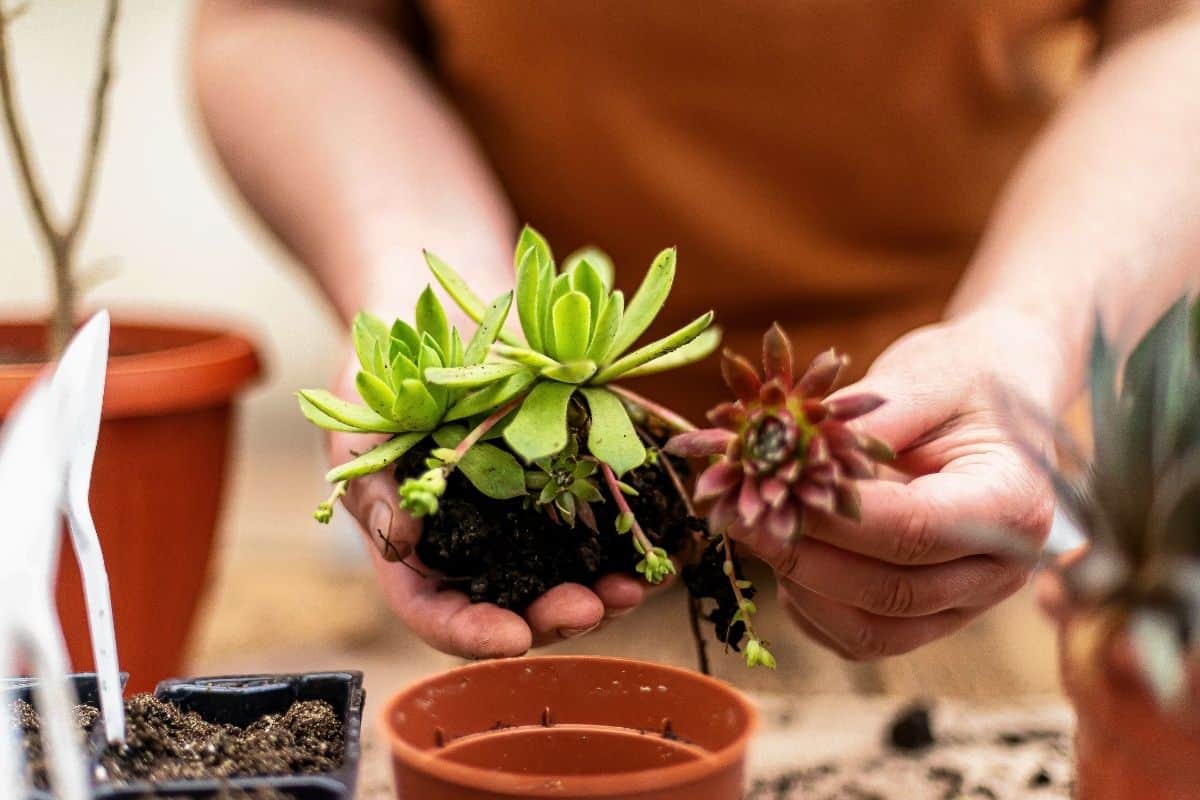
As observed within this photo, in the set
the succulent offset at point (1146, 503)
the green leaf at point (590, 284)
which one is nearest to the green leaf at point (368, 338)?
the green leaf at point (590, 284)

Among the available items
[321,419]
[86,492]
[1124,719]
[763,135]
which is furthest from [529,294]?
[763,135]

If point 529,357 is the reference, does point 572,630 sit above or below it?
below

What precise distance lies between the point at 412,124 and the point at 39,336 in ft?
1.61

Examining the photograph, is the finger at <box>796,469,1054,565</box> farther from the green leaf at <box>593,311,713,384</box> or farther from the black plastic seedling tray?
the black plastic seedling tray

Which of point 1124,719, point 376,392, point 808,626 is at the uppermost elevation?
point 376,392

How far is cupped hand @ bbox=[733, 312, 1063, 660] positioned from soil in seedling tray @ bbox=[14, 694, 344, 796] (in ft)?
0.72

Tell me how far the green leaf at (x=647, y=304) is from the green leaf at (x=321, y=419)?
0.14 meters

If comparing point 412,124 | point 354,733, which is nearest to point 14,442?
point 354,733

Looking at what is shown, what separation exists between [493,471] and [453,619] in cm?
8

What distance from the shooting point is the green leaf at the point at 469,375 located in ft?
1.87

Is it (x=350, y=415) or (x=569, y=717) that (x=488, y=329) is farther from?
(x=569, y=717)

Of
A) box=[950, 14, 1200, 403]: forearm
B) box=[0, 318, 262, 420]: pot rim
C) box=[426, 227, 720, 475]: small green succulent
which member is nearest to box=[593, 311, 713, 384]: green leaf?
box=[426, 227, 720, 475]: small green succulent

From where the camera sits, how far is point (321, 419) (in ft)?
2.02

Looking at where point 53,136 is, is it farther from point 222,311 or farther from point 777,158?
point 777,158
